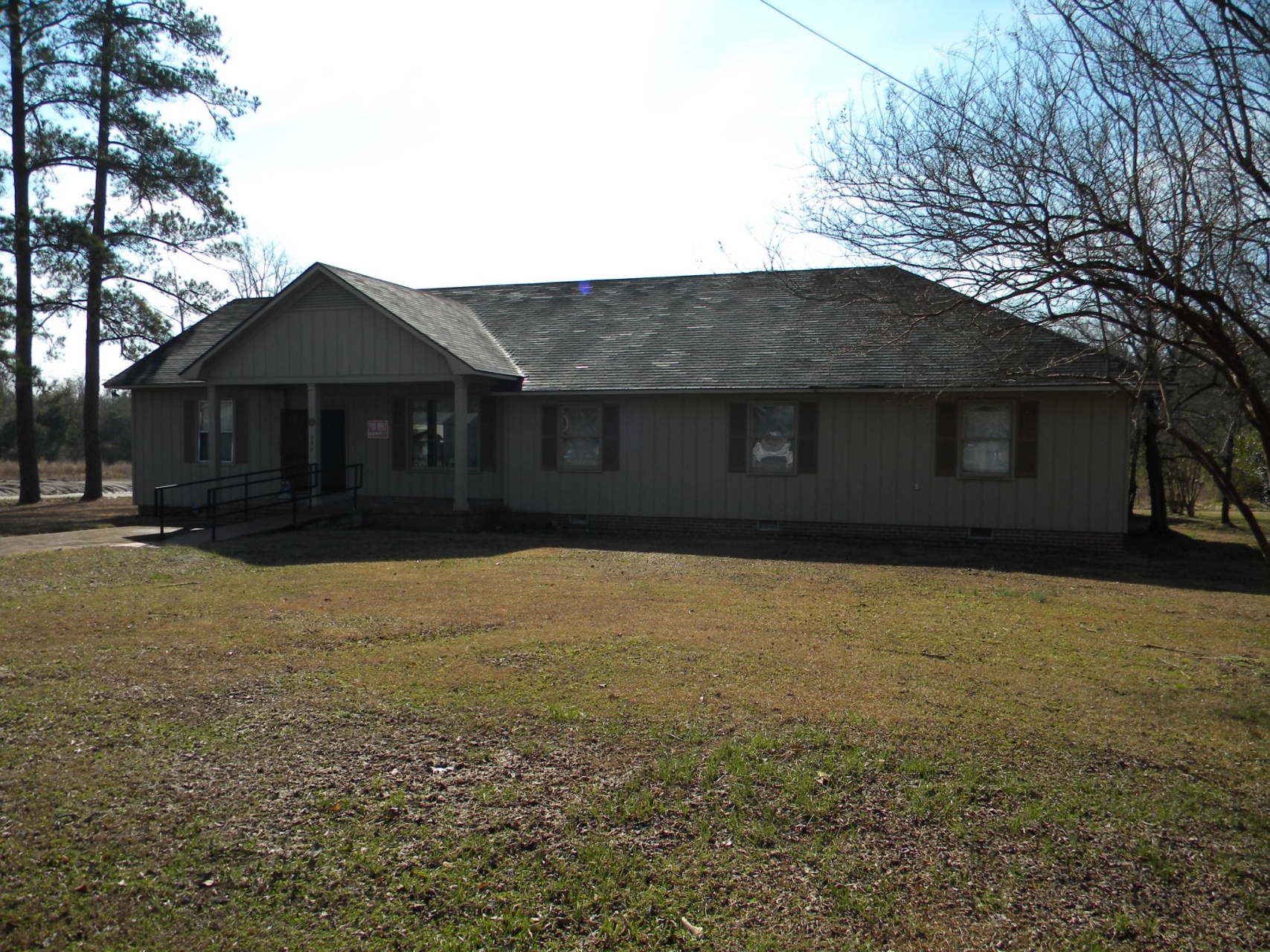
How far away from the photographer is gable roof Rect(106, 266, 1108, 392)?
1616cm

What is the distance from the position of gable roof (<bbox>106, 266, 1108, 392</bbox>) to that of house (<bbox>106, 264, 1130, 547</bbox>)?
0.23 feet

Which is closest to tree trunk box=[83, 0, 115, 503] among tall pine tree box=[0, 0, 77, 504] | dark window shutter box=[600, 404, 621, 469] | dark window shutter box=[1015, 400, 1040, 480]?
tall pine tree box=[0, 0, 77, 504]

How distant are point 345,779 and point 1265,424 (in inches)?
236

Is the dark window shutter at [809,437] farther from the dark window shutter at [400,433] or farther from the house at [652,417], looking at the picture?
the dark window shutter at [400,433]

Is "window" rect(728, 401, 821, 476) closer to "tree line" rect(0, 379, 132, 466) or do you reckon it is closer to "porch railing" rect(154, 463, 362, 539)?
"porch railing" rect(154, 463, 362, 539)

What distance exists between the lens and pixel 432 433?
20.4 m

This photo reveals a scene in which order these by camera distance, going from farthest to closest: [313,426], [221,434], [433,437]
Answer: [221,434]
[433,437]
[313,426]

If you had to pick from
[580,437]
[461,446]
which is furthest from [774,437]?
[461,446]

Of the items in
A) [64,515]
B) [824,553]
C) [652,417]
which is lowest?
[824,553]

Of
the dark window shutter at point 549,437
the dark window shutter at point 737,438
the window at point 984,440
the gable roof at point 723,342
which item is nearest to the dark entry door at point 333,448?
the gable roof at point 723,342

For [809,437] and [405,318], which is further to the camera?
[405,318]

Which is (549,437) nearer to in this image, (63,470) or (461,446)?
(461,446)

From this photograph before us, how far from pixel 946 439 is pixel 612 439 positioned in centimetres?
604

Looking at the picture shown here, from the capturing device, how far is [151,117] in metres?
26.2
